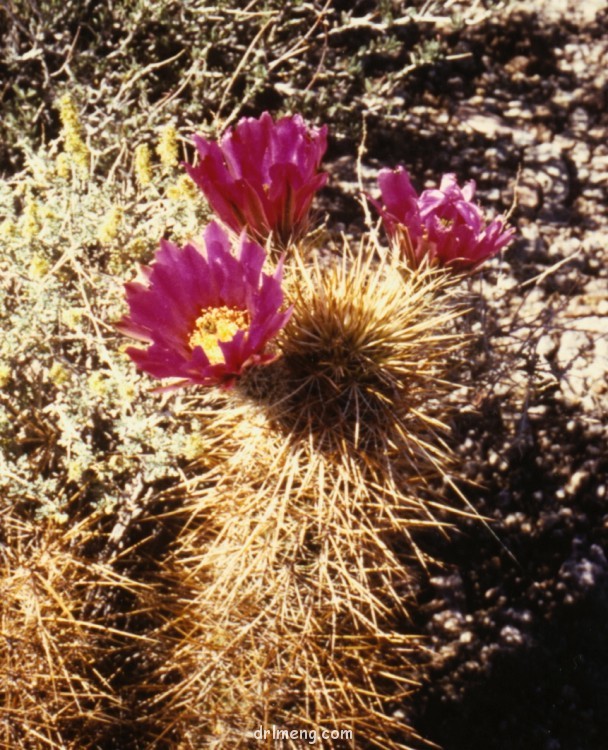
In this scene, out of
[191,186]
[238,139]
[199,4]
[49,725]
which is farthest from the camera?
[199,4]

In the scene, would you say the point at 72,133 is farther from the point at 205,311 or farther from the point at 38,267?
the point at 205,311

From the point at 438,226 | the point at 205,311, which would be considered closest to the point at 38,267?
the point at 205,311

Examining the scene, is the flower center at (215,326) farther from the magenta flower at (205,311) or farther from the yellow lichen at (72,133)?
the yellow lichen at (72,133)

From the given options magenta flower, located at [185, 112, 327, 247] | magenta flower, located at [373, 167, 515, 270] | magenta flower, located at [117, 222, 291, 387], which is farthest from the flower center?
→ magenta flower, located at [373, 167, 515, 270]

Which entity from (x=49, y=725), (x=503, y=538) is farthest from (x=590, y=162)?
(x=49, y=725)

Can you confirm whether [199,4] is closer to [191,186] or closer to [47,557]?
[191,186]

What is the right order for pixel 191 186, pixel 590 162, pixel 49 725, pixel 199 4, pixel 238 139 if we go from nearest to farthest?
pixel 238 139, pixel 49 725, pixel 191 186, pixel 199 4, pixel 590 162

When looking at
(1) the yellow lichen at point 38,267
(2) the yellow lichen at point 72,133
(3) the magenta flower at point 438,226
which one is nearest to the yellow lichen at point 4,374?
(1) the yellow lichen at point 38,267
